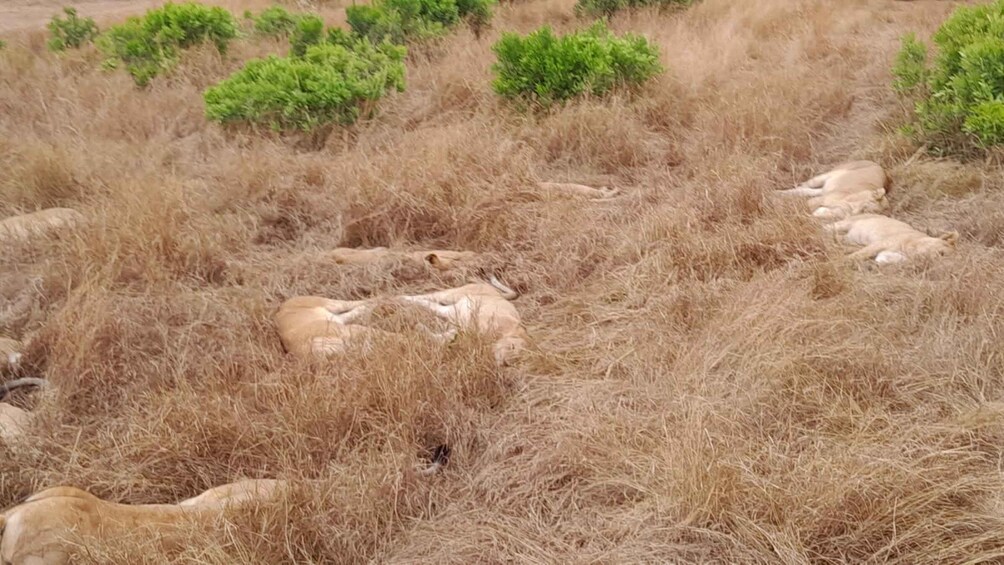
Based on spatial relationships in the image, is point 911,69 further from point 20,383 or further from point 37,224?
point 20,383

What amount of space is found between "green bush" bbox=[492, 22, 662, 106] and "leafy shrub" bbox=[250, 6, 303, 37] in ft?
12.2

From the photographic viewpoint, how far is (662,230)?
473 cm

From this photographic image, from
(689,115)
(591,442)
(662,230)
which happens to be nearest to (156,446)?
(591,442)

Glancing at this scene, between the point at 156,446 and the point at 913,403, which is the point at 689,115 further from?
the point at 156,446

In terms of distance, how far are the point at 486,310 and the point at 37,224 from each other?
2739 millimetres

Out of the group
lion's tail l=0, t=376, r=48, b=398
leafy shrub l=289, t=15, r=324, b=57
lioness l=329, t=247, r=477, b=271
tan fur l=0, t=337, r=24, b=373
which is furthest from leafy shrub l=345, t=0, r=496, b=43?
lion's tail l=0, t=376, r=48, b=398

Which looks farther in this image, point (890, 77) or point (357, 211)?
point (890, 77)

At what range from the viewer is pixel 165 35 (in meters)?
8.84

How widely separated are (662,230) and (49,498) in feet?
10.7

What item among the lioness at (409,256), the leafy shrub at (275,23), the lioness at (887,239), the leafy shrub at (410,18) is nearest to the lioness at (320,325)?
the lioness at (409,256)

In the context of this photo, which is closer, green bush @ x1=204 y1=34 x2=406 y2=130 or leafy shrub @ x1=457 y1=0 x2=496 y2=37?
green bush @ x1=204 y1=34 x2=406 y2=130

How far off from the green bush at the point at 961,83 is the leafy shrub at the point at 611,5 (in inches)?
160

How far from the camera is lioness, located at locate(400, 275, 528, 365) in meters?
3.66

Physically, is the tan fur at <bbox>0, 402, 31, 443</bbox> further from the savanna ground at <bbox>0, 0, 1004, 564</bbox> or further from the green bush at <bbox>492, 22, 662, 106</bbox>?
the green bush at <bbox>492, 22, 662, 106</bbox>
